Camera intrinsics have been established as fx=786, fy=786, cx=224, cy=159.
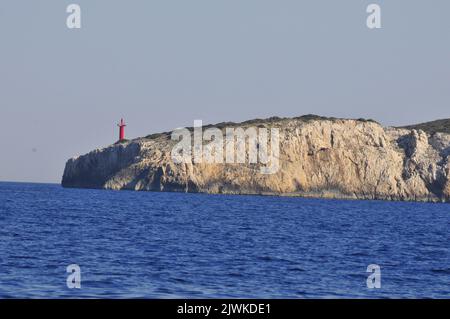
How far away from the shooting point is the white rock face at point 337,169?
561ft

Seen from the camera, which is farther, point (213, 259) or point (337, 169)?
point (337, 169)

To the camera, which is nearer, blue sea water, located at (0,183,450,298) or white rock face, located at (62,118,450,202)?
blue sea water, located at (0,183,450,298)

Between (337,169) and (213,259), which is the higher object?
(337,169)

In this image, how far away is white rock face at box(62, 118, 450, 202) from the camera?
17100 centimetres

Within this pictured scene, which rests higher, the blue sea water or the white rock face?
the white rock face

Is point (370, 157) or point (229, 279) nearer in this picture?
point (229, 279)

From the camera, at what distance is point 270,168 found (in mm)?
175125

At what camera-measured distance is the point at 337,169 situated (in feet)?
568

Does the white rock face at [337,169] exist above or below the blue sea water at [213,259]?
above

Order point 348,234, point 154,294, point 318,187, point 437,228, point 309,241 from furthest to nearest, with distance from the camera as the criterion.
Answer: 1. point 318,187
2. point 437,228
3. point 348,234
4. point 309,241
5. point 154,294

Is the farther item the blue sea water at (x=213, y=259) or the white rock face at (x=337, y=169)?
the white rock face at (x=337, y=169)
